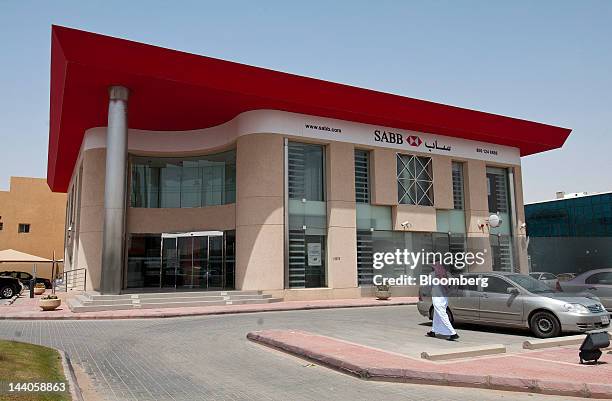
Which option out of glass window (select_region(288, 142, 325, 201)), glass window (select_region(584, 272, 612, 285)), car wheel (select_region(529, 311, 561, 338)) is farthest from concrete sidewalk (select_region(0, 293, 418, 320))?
car wheel (select_region(529, 311, 561, 338))

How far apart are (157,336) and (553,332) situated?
9424mm

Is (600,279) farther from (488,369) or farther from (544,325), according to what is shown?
(488,369)

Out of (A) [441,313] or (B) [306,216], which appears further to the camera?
(B) [306,216]

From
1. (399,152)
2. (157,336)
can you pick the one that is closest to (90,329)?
(157,336)

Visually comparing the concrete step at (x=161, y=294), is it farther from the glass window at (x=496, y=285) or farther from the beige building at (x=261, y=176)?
the glass window at (x=496, y=285)

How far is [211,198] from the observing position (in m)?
26.9

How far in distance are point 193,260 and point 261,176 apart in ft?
21.4

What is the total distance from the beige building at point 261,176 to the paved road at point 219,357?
22.5 ft

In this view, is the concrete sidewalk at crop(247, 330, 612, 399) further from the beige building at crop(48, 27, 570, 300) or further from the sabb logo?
the sabb logo

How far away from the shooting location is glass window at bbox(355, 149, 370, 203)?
86.8ft

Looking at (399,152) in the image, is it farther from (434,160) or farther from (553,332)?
(553,332)

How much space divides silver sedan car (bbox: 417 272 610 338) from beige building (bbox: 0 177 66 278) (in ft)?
151

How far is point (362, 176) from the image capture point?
26.7m

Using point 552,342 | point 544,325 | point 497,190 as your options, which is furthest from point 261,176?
point 497,190
